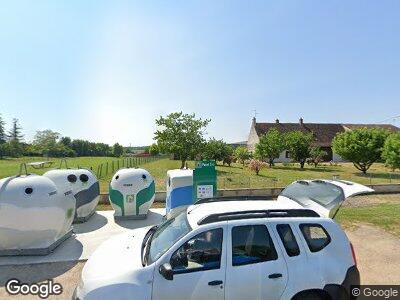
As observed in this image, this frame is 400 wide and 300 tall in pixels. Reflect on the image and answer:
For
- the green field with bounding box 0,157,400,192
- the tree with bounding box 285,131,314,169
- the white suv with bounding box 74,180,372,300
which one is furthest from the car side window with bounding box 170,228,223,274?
the tree with bounding box 285,131,314,169

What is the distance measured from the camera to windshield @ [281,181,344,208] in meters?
5.04

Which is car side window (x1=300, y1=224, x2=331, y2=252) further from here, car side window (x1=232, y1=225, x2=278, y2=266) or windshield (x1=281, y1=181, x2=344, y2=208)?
windshield (x1=281, y1=181, x2=344, y2=208)

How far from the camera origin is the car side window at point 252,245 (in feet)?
13.2

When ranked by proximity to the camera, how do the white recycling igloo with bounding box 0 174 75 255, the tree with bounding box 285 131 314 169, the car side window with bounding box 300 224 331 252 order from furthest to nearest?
the tree with bounding box 285 131 314 169 → the white recycling igloo with bounding box 0 174 75 255 → the car side window with bounding box 300 224 331 252

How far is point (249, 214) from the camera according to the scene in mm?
4293

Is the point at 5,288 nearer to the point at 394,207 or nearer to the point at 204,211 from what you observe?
the point at 204,211

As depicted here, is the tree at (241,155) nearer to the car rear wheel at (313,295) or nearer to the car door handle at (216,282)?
the car rear wheel at (313,295)

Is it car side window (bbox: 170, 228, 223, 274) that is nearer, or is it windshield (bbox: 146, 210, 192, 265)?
car side window (bbox: 170, 228, 223, 274)

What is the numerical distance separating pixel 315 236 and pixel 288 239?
0.40 meters

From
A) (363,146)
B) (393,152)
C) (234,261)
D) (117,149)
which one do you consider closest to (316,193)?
(234,261)

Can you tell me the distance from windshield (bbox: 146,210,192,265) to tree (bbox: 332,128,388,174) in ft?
82.2

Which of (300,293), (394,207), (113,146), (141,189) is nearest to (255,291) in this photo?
(300,293)

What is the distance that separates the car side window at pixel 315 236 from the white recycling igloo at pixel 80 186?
309 inches

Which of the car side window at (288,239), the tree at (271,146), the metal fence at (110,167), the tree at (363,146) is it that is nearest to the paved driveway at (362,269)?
the car side window at (288,239)
